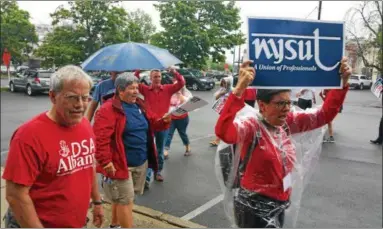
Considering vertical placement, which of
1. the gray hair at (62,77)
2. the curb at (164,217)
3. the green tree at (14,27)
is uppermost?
the green tree at (14,27)

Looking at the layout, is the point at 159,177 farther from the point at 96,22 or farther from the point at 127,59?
the point at 96,22

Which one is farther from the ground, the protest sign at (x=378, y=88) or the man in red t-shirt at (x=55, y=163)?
the protest sign at (x=378, y=88)

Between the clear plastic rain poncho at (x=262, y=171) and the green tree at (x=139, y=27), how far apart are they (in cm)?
1684

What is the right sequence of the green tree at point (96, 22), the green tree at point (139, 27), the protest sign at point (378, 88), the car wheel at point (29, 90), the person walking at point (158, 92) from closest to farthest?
the protest sign at point (378, 88) < the person walking at point (158, 92) < the green tree at point (96, 22) < the green tree at point (139, 27) < the car wheel at point (29, 90)

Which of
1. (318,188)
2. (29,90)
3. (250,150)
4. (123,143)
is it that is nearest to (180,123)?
(318,188)

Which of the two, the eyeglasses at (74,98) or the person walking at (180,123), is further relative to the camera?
the person walking at (180,123)

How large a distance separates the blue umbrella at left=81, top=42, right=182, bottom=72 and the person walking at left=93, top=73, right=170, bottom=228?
0.94 m

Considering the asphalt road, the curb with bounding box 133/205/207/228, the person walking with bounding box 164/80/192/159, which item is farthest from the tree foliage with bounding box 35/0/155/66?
the curb with bounding box 133/205/207/228

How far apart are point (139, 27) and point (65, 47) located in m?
4.24

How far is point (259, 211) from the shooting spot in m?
2.03

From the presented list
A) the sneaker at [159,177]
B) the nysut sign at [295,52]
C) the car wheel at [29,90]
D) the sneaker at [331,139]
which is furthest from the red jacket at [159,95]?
the car wheel at [29,90]

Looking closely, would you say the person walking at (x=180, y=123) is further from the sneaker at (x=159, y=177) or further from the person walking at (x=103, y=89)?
the person walking at (x=103, y=89)

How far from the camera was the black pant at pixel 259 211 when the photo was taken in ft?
6.64

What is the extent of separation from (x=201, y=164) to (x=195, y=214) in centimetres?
202
